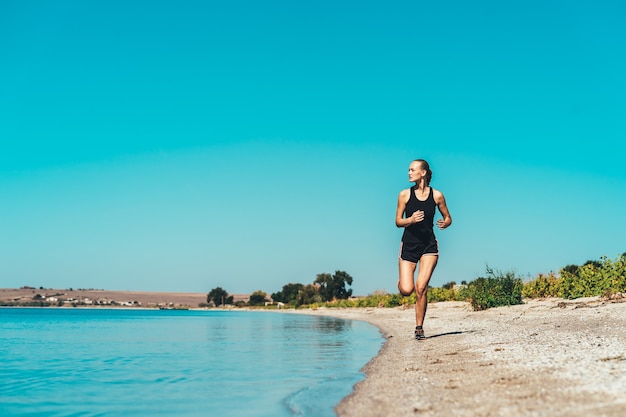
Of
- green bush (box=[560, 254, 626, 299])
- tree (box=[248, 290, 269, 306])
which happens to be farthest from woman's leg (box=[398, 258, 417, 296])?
tree (box=[248, 290, 269, 306])

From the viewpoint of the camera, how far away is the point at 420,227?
864 cm

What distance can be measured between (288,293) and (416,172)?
7937 cm

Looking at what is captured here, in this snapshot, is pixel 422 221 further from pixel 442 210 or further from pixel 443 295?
pixel 443 295

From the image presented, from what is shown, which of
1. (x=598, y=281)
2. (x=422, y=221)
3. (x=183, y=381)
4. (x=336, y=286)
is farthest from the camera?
(x=336, y=286)

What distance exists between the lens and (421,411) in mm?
3822

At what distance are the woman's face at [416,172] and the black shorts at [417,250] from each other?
103 cm

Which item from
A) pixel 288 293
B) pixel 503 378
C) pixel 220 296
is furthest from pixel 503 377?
pixel 220 296

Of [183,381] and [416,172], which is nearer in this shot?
[183,381]

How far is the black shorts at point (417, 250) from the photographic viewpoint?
871 centimetres

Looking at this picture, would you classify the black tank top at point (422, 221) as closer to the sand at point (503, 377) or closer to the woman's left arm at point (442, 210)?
the woman's left arm at point (442, 210)

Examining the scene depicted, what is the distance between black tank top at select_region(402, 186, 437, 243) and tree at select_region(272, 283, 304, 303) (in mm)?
73707

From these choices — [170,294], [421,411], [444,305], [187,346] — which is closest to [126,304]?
[170,294]

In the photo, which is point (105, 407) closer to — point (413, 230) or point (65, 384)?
point (65, 384)

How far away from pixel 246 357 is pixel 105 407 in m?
4.11
